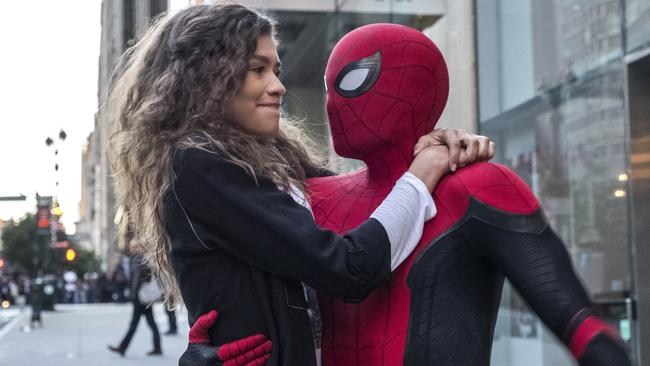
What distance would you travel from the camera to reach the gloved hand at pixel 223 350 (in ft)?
6.31

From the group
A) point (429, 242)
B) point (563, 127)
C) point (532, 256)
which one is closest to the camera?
point (532, 256)

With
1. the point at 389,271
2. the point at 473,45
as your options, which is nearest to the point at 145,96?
the point at 389,271

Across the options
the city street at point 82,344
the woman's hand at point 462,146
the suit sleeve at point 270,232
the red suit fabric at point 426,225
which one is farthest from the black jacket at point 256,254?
the city street at point 82,344

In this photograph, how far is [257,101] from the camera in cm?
210

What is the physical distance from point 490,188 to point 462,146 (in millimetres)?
122

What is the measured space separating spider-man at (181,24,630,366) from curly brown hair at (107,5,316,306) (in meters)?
0.19

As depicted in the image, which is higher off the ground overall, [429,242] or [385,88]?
[385,88]

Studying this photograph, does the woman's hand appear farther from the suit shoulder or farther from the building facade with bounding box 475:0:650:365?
the building facade with bounding box 475:0:650:365

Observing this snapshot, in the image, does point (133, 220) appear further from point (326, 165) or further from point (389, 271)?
point (389, 271)

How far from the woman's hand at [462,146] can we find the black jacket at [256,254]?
0.22 meters

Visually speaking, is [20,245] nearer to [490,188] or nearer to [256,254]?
[256,254]

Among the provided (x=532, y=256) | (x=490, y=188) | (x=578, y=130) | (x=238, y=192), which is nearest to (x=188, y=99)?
(x=238, y=192)

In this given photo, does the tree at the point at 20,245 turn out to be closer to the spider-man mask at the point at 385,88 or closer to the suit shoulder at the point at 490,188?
the spider-man mask at the point at 385,88

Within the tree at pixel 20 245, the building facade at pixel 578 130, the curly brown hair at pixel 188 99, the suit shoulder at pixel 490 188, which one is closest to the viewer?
the suit shoulder at pixel 490 188
